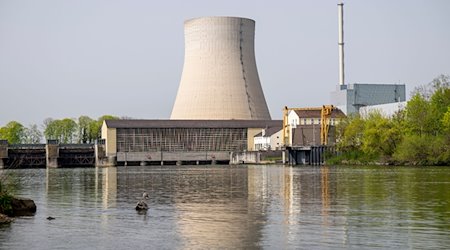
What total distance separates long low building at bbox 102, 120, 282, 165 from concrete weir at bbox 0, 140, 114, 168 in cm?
283

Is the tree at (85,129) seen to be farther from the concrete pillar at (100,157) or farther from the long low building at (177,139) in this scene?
the concrete pillar at (100,157)

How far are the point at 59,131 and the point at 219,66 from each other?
35.7m

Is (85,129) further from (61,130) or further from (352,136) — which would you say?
(352,136)

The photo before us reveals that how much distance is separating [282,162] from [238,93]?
6.81 m

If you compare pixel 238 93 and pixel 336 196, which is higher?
pixel 238 93

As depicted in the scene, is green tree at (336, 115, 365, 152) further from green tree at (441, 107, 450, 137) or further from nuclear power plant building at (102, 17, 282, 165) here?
nuclear power plant building at (102, 17, 282, 165)

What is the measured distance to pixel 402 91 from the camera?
268ft

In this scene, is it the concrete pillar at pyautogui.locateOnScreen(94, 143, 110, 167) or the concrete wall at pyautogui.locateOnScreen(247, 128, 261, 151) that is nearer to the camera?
the concrete pillar at pyautogui.locateOnScreen(94, 143, 110, 167)

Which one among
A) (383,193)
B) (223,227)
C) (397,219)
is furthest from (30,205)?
Answer: (383,193)

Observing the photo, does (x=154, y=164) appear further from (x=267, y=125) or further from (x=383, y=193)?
(x=383, y=193)

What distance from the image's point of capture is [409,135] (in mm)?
48875

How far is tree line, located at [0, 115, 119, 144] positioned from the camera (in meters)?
89.5

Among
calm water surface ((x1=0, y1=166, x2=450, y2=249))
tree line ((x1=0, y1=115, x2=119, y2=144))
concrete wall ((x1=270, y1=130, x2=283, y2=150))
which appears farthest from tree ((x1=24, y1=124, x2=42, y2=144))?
calm water surface ((x1=0, y1=166, x2=450, y2=249))

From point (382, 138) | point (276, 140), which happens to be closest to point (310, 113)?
point (276, 140)
